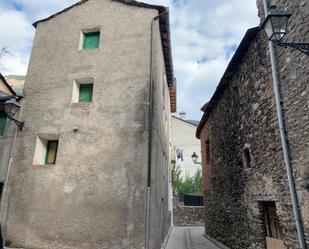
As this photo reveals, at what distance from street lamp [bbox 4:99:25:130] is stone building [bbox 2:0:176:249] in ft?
0.61

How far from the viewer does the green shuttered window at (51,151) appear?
23.8ft

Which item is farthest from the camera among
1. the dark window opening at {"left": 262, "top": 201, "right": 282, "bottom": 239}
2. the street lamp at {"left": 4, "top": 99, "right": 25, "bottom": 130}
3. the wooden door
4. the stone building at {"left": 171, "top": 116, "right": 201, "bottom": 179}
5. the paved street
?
the stone building at {"left": 171, "top": 116, "right": 201, "bottom": 179}

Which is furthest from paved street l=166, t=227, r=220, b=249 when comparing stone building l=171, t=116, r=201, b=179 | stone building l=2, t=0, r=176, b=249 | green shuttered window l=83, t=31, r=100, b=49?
stone building l=171, t=116, r=201, b=179

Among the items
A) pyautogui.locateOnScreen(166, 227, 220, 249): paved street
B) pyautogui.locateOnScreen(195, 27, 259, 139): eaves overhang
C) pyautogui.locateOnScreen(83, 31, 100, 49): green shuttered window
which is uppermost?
pyautogui.locateOnScreen(83, 31, 100, 49): green shuttered window

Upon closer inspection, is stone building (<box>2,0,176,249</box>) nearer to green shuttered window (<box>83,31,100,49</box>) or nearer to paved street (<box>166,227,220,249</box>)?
green shuttered window (<box>83,31,100,49</box>)

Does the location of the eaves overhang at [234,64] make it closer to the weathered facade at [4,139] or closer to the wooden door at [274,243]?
the wooden door at [274,243]

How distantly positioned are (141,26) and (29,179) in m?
5.56

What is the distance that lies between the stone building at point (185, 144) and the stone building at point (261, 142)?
63.0 feet

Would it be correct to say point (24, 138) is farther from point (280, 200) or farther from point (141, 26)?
point (280, 200)

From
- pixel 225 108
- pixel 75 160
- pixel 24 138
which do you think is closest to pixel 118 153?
pixel 75 160

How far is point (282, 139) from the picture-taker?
4.92 metres

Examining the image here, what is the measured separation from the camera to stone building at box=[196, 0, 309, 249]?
4.54 m

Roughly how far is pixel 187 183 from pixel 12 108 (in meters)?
23.3

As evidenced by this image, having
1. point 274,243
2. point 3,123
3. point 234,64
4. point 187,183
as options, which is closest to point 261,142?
point 274,243
